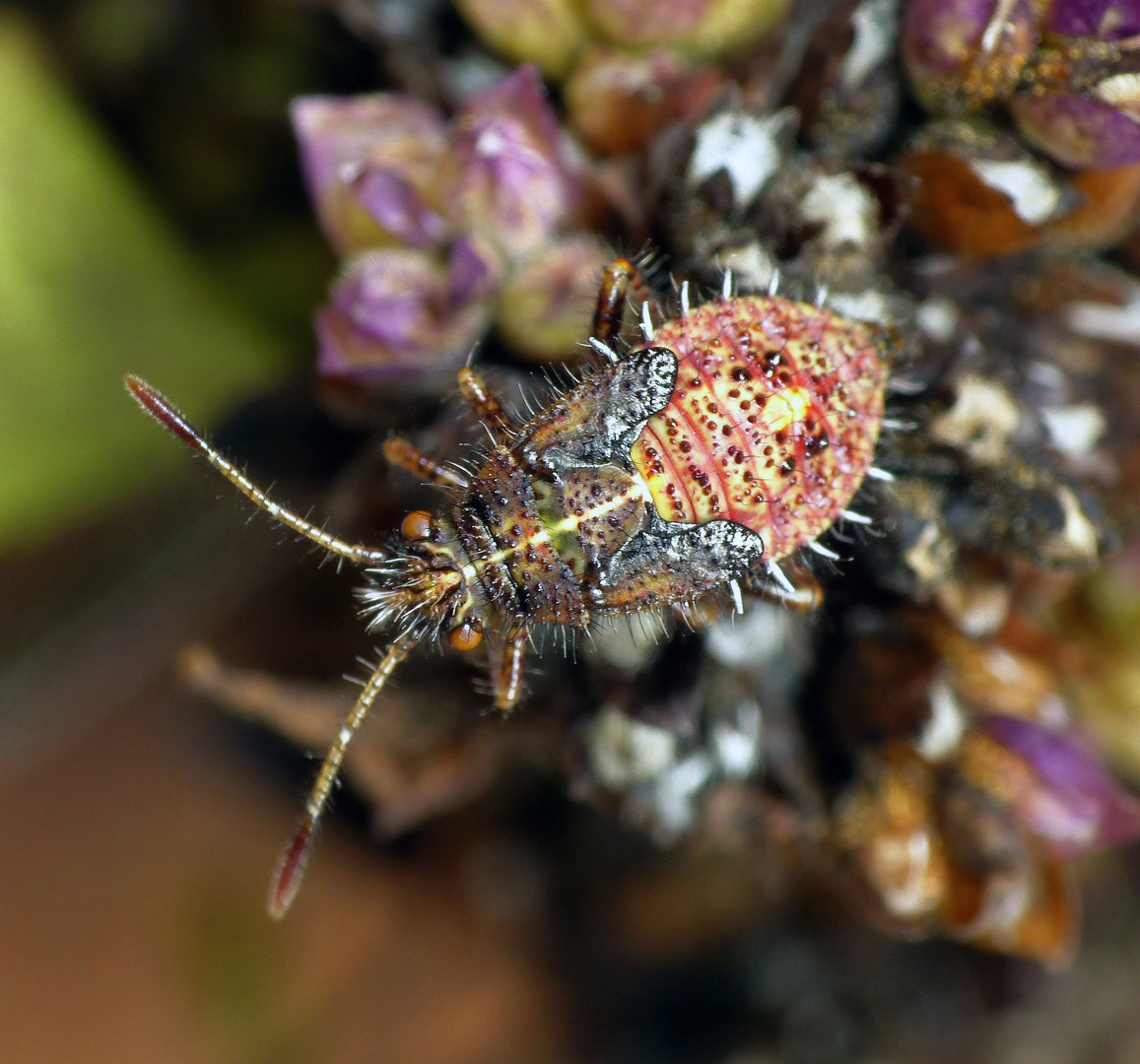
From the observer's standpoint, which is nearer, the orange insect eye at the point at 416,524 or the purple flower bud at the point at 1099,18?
the purple flower bud at the point at 1099,18

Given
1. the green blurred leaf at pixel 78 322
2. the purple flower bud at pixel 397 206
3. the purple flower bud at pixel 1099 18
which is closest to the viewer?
the purple flower bud at pixel 1099 18

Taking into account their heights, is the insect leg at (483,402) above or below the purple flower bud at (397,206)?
below

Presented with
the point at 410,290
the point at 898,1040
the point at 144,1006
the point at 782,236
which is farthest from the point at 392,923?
the point at 782,236

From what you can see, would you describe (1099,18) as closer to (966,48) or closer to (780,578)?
(966,48)

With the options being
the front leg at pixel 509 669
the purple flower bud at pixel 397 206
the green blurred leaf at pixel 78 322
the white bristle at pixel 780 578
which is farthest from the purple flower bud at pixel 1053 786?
the green blurred leaf at pixel 78 322

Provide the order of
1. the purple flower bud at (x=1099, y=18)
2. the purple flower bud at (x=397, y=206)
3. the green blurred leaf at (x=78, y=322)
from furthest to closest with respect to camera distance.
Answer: the green blurred leaf at (x=78, y=322), the purple flower bud at (x=397, y=206), the purple flower bud at (x=1099, y=18)

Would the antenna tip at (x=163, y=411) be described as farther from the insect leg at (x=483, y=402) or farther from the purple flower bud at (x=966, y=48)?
the purple flower bud at (x=966, y=48)

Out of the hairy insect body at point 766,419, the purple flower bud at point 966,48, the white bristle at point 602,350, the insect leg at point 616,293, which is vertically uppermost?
the purple flower bud at point 966,48

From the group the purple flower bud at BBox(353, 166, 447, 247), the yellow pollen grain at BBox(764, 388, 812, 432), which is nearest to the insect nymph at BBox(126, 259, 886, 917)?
the yellow pollen grain at BBox(764, 388, 812, 432)
